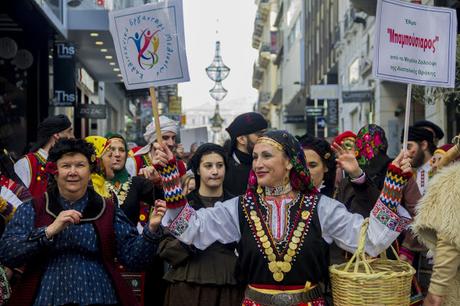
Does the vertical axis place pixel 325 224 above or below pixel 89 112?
below

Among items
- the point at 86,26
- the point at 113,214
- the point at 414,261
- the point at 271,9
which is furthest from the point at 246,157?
the point at 271,9

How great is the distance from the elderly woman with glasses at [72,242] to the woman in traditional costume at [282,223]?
0.29m

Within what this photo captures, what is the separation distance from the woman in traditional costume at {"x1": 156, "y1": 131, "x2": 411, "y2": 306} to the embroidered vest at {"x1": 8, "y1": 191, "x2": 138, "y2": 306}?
1.22 feet

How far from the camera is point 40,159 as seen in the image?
7.69 metres

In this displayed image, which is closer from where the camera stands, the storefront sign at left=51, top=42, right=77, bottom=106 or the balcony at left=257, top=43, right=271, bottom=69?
the storefront sign at left=51, top=42, right=77, bottom=106

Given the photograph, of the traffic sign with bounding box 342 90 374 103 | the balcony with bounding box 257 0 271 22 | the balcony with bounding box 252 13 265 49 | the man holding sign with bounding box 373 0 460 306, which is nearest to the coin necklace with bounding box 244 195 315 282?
the man holding sign with bounding box 373 0 460 306

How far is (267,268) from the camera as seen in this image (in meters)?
4.60

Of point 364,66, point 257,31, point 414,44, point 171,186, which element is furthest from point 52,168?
point 257,31

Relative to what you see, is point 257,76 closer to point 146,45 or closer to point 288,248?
point 146,45

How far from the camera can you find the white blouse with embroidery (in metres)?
4.57

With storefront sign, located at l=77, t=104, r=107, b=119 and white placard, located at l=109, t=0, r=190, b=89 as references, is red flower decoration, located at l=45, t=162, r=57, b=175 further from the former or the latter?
storefront sign, located at l=77, t=104, r=107, b=119

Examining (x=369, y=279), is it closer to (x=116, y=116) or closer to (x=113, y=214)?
(x=113, y=214)

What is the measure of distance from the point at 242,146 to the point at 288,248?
302cm

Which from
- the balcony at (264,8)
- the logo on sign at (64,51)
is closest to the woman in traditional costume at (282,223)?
the logo on sign at (64,51)
